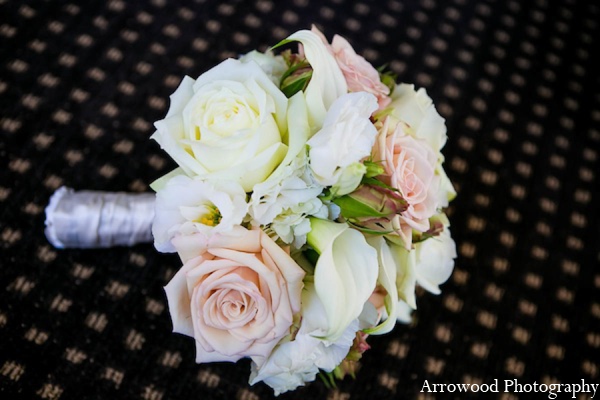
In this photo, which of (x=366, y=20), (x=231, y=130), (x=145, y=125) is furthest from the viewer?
(x=366, y=20)

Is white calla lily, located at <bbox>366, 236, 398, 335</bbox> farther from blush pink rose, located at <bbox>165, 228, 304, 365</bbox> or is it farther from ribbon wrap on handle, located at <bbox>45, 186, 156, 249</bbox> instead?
ribbon wrap on handle, located at <bbox>45, 186, 156, 249</bbox>

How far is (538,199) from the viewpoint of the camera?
83 cm

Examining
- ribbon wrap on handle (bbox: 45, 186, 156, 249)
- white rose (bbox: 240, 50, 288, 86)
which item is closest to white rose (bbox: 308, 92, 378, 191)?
white rose (bbox: 240, 50, 288, 86)

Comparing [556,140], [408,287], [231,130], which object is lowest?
[556,140]

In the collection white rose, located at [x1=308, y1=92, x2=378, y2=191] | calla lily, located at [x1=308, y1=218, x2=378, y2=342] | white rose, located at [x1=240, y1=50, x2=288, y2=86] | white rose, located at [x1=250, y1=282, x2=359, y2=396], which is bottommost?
white rose, located at [x1=250, y1=282, x2=359, y2=396]

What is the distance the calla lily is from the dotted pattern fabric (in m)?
0.28

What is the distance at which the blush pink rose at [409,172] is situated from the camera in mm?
469

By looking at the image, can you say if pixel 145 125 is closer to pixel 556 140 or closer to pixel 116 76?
pixel 116 76

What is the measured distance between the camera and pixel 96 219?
693 mm

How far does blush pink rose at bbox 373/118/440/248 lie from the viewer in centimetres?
47

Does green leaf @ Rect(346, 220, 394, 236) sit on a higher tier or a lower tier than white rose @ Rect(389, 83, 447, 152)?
lower


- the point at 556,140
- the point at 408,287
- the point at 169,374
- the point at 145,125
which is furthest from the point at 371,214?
the point at 556,140

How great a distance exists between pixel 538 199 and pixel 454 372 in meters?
0.29

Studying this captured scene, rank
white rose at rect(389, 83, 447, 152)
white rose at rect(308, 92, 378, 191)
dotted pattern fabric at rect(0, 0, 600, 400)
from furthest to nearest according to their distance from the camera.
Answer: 1. dotted pattern fabric at rect(0, 0, 600, 400)
2. white rose at rect(389, 83, 447, 152)
3. white rose at rect(308, 92, 378, 191)
